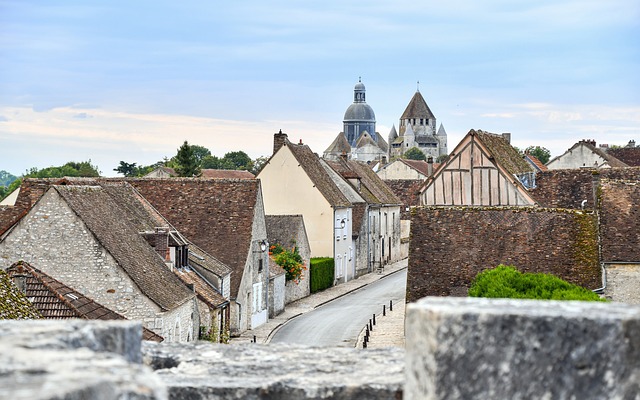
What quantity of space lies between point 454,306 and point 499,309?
0.17 m

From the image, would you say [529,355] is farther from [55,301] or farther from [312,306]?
[312,306]

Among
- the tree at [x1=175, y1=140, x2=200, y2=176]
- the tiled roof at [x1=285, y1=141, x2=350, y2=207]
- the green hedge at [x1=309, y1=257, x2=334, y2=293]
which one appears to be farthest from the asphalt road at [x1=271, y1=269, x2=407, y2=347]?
the tree at [x1=175, y1=140, x2=200, y2=176]

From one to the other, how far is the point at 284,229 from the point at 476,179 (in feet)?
38.7

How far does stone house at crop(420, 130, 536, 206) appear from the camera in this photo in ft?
124

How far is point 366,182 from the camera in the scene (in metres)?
67.2

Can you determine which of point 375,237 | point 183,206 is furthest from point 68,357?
point 375,237

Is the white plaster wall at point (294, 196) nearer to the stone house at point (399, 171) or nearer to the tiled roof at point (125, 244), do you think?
the tiled roof at point (125, 244)

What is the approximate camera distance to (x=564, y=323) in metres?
3.79

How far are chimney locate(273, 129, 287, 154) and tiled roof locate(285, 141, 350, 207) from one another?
39 centimetres

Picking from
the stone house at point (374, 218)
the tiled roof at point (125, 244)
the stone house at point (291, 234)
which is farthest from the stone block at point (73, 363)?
the stone house at point (374, 218)

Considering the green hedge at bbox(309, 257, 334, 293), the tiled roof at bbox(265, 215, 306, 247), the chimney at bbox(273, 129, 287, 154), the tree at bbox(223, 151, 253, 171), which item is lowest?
the green hedge at bbox(309, 257, 334, 293)

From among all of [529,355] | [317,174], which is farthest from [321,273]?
[529,355]

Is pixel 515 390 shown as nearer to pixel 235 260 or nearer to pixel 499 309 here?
pixel 499 309

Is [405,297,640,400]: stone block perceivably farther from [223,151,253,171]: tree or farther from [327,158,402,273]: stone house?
[223,151,253,171]: tree
